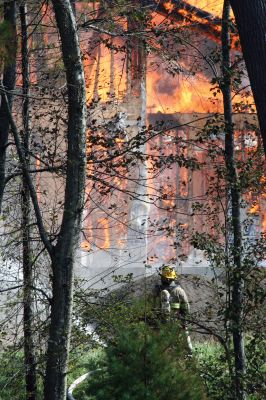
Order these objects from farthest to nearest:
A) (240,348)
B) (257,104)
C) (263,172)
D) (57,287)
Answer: (263,172) < (240,348) < (57,287) < (257,104)

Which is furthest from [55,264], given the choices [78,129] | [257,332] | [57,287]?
[257,332]

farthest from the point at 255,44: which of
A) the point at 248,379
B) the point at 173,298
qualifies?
the point at 173,298

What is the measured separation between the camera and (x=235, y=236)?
10.7 m

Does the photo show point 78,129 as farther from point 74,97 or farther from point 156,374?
point 156,374

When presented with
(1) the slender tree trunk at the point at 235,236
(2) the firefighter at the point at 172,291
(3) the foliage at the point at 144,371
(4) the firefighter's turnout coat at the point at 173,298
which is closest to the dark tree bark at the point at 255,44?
(3) the foliage at the point at 144,371

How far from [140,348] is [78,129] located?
9.57ft

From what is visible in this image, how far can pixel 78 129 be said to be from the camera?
332 inches

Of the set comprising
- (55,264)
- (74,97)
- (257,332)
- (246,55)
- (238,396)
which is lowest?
(238,396)

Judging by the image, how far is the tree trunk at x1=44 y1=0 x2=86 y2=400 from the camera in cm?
813

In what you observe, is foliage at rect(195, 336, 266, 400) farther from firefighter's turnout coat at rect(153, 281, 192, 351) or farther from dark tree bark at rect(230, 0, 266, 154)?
dark tree bark at rect(230, 0, 266, 154)

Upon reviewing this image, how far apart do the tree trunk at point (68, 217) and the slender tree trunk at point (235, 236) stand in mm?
2295

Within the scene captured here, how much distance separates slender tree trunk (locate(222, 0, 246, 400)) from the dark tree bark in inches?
165

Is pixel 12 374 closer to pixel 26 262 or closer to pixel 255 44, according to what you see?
pixel 26 262

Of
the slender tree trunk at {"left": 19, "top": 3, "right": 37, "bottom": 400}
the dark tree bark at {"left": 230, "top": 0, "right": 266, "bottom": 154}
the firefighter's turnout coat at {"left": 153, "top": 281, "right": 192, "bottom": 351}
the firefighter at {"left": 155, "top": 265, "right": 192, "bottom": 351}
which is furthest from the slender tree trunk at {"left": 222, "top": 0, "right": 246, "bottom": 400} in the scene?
the dark tree bark at {"left": 230, "top": 0, "right": 266, "bottom": 154}
